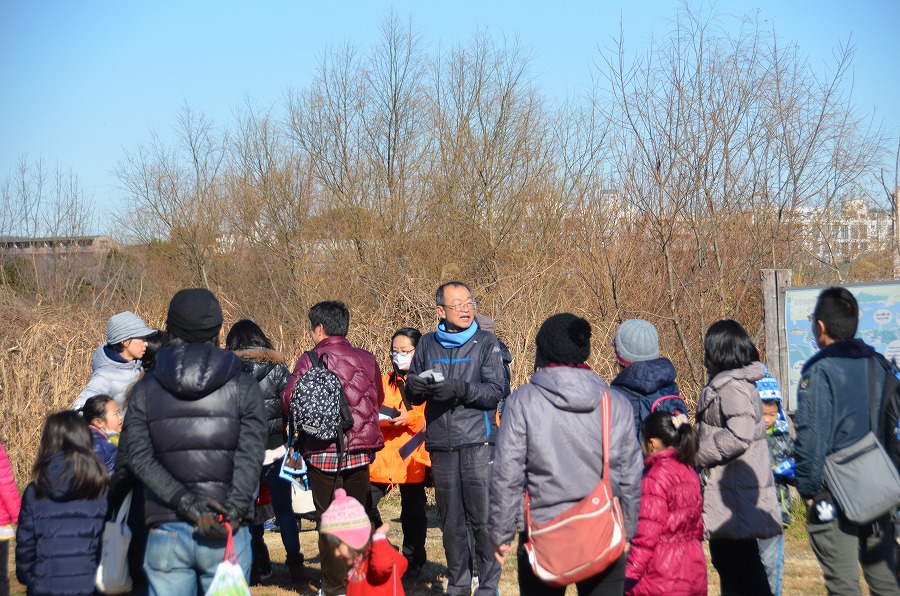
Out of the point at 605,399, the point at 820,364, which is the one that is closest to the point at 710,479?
the point at 820,364

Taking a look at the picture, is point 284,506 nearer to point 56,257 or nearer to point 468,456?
point 468,456

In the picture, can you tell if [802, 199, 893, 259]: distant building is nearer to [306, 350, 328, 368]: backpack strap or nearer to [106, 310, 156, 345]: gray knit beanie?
[306, 350, 328, 368]: backpack strap

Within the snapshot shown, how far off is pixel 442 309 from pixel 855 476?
275 centimetres

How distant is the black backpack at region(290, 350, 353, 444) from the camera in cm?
554

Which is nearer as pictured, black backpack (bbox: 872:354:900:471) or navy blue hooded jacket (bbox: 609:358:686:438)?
black backpack (bbox: 872:354:900:471)

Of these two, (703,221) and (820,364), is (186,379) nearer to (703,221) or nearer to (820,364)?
(820,364)

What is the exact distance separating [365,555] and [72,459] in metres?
1.55

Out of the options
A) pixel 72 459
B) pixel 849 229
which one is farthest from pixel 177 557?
pixel 849 229

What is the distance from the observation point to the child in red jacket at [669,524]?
4.36 m

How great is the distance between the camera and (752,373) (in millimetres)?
4730

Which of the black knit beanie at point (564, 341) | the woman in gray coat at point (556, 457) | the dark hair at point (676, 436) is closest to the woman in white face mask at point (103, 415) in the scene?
the woman in gray coat at point (556, 457)

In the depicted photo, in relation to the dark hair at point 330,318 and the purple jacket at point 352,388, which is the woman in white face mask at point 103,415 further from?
the dark hair at point 330,318

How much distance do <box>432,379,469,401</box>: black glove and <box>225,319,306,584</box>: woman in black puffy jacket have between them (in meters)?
1.33

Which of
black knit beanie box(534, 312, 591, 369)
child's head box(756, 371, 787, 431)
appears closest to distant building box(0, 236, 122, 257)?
child's head box(756, 371, 787, 431)
